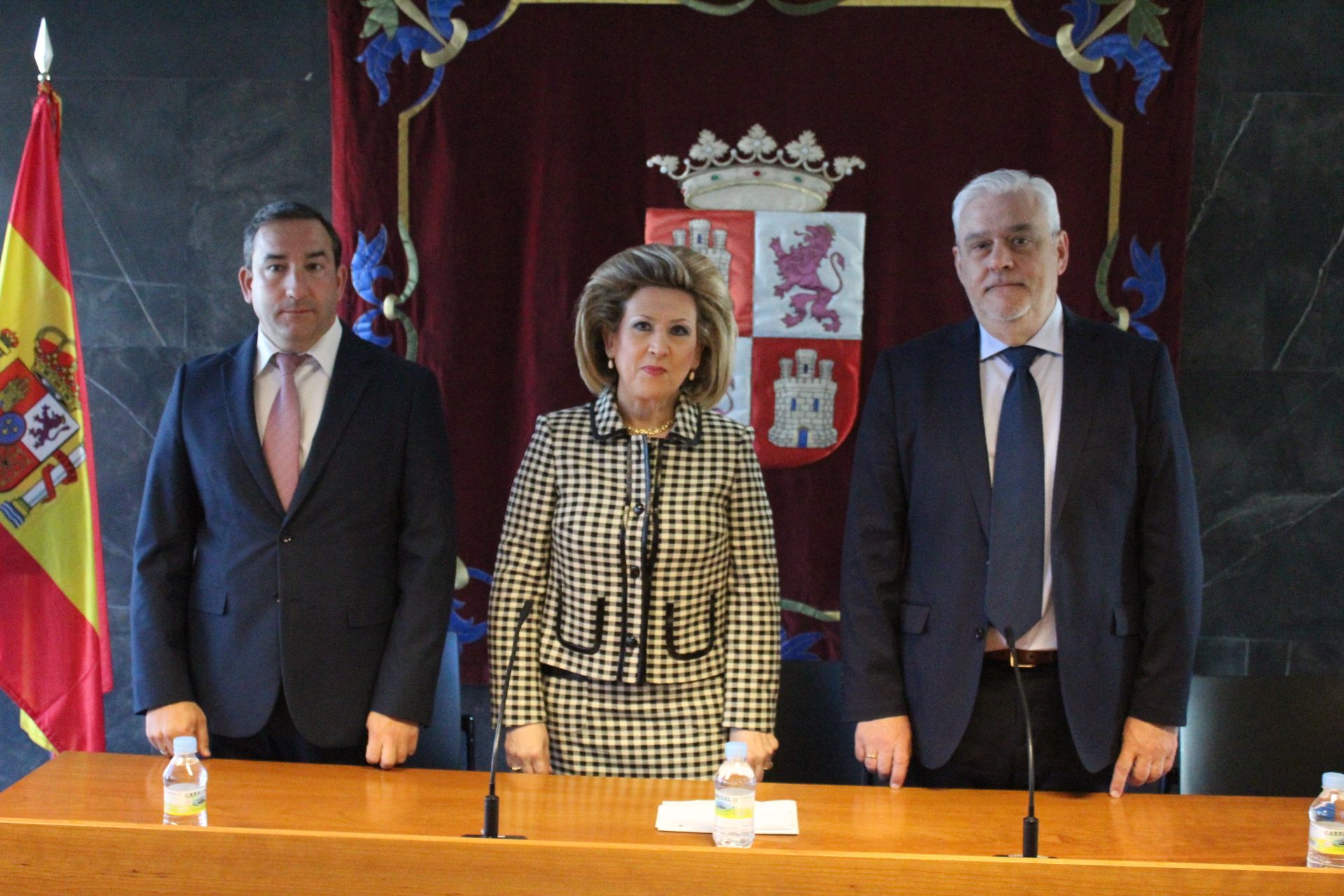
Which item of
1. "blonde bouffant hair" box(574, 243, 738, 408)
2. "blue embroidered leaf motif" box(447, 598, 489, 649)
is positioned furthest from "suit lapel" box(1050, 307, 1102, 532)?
"blue embroidered leaf motif" box(447, 598, 489, 649)

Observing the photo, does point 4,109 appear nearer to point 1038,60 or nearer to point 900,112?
point 900,112

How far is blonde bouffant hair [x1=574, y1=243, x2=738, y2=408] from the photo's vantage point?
2.49m

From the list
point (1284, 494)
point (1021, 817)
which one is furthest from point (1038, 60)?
point (1021, 817)

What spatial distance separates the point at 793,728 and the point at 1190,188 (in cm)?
192

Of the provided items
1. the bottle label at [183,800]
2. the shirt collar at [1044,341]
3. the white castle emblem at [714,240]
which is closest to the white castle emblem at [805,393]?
the white castle emblem at [714,240]

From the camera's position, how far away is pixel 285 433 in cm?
249

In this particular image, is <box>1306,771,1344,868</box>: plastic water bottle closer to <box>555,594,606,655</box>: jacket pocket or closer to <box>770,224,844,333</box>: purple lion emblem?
<box>555,594,606,655</box>: jacket pocket

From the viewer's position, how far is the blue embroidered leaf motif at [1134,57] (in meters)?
3.44

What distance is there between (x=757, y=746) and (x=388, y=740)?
2.33 ft

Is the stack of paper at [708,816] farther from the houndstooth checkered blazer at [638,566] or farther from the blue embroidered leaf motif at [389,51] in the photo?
the blue embroidered leaf motif at [389,51]

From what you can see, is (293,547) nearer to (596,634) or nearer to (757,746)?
(596,634)

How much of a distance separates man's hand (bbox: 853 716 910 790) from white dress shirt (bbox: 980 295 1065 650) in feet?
0.73

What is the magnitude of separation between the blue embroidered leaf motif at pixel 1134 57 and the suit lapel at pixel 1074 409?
139 centimetres

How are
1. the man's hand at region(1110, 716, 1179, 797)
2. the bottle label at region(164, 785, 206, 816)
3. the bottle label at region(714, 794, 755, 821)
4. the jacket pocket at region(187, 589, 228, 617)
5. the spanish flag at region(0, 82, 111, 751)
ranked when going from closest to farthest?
the bottle label at region(714, 794, 755, 821) < the bottle label at region(164, 785, 206, 816) < the man's hand at region(1110, 716, 1179, 797) < the jacket pocket at region(187, 589, 228, 617) < the spanish flag at region(0, 82, 111, 751)
